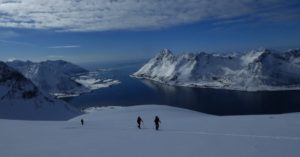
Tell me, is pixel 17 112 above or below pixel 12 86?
below

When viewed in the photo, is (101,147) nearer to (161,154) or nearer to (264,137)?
(161,154)

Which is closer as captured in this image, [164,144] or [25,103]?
[164,144]

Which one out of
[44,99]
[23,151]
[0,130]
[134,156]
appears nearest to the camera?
[134,156]

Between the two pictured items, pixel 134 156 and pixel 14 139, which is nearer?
pixel 134 156

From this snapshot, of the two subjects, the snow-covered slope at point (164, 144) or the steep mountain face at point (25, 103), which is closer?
the snow-covered slope at point (164, 144)

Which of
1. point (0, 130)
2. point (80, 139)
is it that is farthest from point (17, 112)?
point (80, 139)

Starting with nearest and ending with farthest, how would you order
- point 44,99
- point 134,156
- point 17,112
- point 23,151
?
1. point 134,156
2. point 23,151
3. point 17,112
4. point 44,99

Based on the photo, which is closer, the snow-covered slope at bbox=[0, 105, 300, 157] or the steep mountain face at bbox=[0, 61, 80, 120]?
the snow-covered slope at bbox=[0, 105, 300, 157]
